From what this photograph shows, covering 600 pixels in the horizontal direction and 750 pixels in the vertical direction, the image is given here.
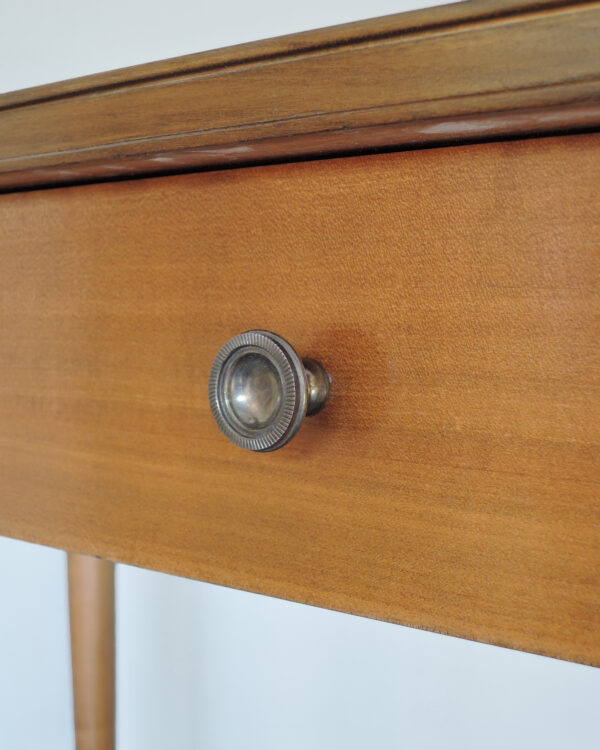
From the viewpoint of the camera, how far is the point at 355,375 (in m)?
0.27

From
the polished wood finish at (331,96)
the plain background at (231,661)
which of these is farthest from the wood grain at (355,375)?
the plain background at (231,661)

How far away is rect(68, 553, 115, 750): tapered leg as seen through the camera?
1.88ft

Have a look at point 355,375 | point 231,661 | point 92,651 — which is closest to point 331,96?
point 355,375

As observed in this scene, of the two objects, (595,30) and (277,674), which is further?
(277,674)

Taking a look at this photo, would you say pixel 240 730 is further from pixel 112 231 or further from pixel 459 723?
pixel 112 231

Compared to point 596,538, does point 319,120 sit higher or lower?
higher

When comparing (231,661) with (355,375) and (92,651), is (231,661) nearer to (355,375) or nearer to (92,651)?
(92,651)

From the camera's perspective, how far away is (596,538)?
0.24 meters

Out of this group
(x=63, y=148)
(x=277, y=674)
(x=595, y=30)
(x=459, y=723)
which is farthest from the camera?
(x=277, y=674)

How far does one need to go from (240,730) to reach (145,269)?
0.71m

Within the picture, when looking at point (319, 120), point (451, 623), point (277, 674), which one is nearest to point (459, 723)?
point (277, 674)

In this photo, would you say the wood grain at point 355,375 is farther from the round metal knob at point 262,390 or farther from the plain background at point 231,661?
the plain background at point 231,661

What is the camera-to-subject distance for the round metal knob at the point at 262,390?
0.83 ft

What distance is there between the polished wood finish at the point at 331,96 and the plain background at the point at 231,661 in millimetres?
514
